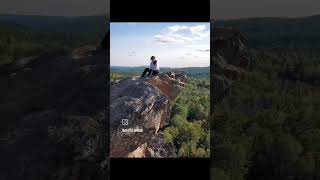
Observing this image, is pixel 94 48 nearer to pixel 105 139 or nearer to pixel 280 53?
pixel 105 139

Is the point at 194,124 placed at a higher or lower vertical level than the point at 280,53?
lower

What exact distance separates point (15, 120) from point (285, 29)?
17.0 meters

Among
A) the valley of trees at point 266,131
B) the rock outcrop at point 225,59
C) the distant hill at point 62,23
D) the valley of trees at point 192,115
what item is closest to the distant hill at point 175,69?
the valley of trees at point 192,115

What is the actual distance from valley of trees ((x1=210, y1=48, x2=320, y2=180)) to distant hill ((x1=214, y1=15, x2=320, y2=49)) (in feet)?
15.6

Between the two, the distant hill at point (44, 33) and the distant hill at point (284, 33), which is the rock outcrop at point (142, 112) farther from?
the distant hill at point (284, 33)

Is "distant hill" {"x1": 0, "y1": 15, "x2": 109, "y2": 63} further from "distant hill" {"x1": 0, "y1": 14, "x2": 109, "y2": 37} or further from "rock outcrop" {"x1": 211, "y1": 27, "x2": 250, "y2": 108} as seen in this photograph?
"rock outcrop" {"x1": 211, "y1": 27, "x2": 250, "y2": 108}

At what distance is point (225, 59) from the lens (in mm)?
15406

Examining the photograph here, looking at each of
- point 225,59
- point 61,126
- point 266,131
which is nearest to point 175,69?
point 61,126

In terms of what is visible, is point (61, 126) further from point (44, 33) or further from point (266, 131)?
point (44, 33)

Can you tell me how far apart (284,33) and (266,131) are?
1267 cm

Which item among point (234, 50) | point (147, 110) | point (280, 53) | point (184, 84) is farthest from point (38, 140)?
point (280, 53)

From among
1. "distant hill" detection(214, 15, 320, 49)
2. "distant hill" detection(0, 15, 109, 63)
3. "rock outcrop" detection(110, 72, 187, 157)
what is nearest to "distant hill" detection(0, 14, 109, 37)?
"distant hill" detection(0, 15, 109, 63)

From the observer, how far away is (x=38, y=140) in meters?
12.6

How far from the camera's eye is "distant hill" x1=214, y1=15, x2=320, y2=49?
82.6 ft
